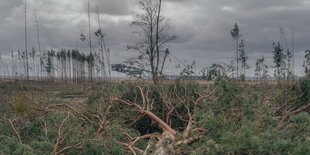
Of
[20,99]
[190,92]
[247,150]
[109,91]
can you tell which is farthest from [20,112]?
[247,150]

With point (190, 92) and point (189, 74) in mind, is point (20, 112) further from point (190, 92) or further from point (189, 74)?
point (189, 74)

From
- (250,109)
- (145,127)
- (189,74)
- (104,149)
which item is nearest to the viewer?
(104,149)

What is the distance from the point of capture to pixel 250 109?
23.2 feet

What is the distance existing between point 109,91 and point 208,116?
11.9 ft

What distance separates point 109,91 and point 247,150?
4.65m

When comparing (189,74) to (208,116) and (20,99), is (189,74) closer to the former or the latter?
(20,99)

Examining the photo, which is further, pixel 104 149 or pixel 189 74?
pixel 189 74

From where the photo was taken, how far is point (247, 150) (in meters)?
4.99

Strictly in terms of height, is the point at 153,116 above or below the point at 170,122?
above

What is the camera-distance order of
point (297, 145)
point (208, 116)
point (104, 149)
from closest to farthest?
1. point (297, 145)
2. point (208, 116)
3. point (104, 149)

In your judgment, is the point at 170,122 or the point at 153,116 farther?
the point at 170,122

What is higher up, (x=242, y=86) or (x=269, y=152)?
(x=242, y=86)

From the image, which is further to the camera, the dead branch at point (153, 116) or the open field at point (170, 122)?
the dead branch at point (153, 116)

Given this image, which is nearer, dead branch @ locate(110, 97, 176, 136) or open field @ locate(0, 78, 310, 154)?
open field @ locate(0, 78, 310, 154)
